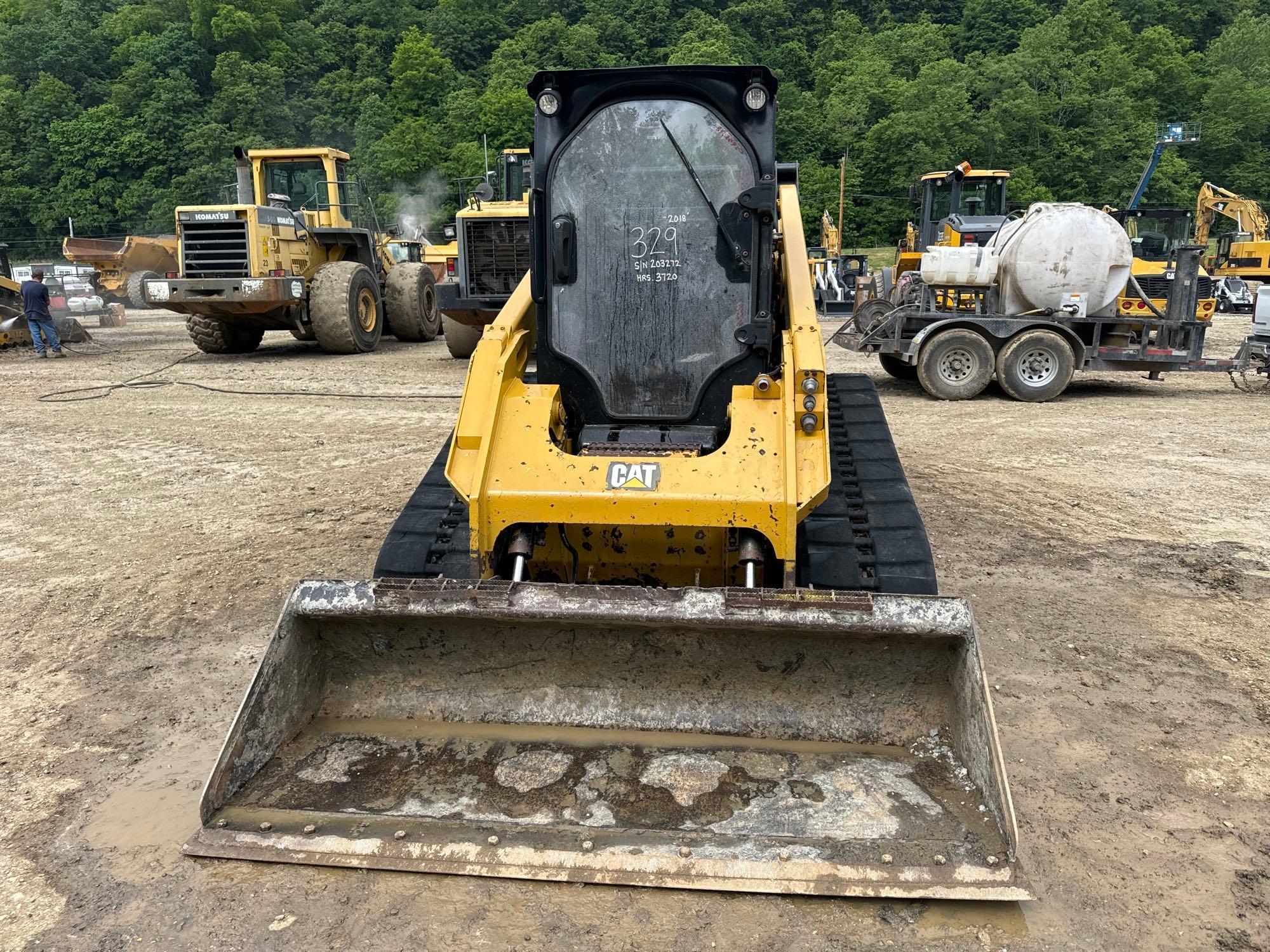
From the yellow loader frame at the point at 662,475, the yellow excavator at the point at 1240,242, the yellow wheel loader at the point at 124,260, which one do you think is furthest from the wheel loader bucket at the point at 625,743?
the yellow excavator at the point at 1240,242

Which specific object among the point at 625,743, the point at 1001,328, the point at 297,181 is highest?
the point at 297,181

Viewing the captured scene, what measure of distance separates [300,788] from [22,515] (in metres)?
4.64

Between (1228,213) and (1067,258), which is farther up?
(1228,213)

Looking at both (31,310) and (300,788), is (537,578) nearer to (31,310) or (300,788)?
(300,788)

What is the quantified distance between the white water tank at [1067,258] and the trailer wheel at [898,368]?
1919mm

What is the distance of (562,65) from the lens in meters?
75.0

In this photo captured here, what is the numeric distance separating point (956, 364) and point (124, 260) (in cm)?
1865

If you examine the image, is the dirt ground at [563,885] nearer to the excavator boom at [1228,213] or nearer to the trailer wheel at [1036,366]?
the trailer wheel at [1036,366]

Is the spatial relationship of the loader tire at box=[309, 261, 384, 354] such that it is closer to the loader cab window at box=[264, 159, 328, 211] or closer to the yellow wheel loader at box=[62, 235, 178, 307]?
the loader cab window at box=[264, 159, 328, 211]

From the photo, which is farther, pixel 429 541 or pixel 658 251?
pixel 429 541

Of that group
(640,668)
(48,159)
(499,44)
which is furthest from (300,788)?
(499,44)

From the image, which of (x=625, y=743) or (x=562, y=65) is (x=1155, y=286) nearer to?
(x=625, y=743)

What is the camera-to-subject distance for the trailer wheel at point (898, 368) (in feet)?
41.0

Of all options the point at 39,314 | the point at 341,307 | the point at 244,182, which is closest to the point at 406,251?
the point at 244,182
